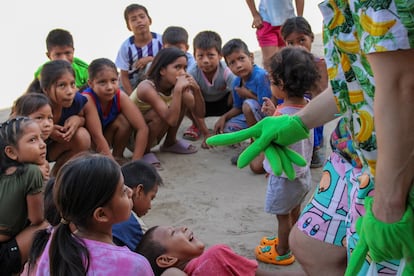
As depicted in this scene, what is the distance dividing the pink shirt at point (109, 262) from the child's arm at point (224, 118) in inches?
104

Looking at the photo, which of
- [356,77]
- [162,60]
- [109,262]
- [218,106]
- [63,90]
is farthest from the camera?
[218,106]

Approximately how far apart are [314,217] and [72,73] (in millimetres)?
2304

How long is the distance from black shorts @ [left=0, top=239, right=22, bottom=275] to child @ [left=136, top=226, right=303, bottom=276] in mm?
630

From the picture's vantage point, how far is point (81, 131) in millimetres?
3895

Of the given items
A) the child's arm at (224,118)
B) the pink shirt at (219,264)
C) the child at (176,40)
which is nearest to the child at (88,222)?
the pink shirt at (219,264)

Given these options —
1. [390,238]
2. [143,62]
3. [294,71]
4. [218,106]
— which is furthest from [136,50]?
[390,238]

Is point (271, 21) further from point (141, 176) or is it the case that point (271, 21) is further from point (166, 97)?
point (141, 176)

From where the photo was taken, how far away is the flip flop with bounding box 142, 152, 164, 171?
160 inches

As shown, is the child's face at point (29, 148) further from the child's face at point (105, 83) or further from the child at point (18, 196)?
the child's face at point (105, 83)

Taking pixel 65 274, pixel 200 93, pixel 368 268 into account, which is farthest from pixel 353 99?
pixel 200 93

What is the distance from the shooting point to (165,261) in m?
2.26

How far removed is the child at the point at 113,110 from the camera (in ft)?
13.1

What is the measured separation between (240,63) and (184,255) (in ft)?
7.24

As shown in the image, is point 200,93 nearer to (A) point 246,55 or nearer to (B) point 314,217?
(A) point 246,55
